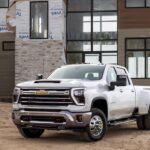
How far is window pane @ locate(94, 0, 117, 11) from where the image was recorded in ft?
94.0

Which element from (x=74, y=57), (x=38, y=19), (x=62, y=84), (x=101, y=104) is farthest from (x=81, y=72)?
(x=74, y=57)

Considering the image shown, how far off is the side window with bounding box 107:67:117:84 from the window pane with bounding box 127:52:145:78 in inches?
593

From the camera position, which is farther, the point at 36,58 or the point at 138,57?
the point at 138,57

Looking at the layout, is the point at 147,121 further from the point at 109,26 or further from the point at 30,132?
the point at 109,26

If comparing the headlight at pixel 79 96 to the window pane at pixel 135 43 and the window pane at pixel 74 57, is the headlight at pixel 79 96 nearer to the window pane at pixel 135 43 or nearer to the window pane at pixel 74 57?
the window pane at pixel 135 43

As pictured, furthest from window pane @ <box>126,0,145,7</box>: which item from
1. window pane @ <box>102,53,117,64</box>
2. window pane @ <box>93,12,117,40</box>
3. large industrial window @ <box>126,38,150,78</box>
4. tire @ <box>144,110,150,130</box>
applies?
tire @ <box>144,110,150,130</box>

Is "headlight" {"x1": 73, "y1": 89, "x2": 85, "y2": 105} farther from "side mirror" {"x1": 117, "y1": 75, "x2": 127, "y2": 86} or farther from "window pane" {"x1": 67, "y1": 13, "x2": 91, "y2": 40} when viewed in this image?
"window pane" {"x1": 67, "y1": 13, "x2": 91, "y2": 40}

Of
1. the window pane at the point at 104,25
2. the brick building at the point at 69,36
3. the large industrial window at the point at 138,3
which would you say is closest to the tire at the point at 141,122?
the brick building at the point at 69,36

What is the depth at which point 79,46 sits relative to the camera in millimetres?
28719

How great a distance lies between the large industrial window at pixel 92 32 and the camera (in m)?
28.5

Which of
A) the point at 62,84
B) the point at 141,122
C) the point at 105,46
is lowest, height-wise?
the point at 141,122

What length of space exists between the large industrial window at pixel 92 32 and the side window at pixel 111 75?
50.0 ft

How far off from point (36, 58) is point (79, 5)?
411 centimetres

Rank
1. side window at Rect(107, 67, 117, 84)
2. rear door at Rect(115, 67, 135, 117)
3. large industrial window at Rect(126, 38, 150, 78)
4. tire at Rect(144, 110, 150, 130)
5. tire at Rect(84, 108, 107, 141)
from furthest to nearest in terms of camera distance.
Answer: large industrial window at Rect(126, 38, 150, 78), tire at Rect(144, 110, 150, 130), rear door at Rect(115, 67, 135, 117), side window at Rect(107, 67, 117, 84), tire at Rect(84, 108, 107, 141)
